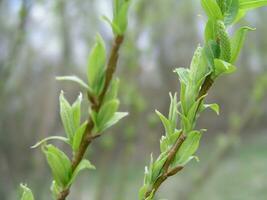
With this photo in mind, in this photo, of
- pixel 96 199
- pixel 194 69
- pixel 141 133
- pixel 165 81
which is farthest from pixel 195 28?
pixel 194 69

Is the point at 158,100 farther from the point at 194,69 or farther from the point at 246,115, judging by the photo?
the point at 194,69

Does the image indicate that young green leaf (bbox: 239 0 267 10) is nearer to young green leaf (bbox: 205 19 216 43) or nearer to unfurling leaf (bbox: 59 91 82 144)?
young green leaf (bbox: 205 19 216 43)

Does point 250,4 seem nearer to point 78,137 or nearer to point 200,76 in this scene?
point 200,76

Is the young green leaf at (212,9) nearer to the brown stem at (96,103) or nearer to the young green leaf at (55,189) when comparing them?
the brown stem at (96,103)


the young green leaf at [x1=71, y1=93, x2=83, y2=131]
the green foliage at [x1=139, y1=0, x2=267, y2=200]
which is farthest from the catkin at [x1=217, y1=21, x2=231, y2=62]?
the young green leaf at [x1=71, y1=93, x2=83, y2=131]

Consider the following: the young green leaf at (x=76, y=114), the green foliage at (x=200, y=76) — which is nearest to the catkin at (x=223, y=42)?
the green foliage at (x=200, y=76)

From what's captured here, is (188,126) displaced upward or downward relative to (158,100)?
upward
